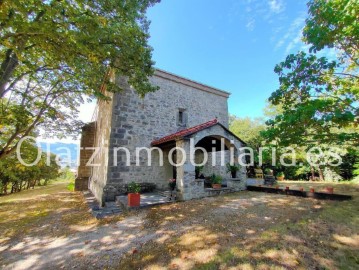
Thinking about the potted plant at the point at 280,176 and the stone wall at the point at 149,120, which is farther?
the potted plant at the point at 280,176

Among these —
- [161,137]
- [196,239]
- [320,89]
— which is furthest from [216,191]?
[320,89]

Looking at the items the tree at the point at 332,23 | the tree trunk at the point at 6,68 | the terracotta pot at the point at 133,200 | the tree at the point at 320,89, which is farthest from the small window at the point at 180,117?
the tree trunk at the point at 6,68

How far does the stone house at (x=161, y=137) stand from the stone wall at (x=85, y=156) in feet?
13.8

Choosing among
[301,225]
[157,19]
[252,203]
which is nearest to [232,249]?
[301,225]

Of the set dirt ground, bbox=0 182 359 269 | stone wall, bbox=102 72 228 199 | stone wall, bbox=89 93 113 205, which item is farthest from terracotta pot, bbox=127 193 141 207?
stone wall, bbox=102 72 228 199

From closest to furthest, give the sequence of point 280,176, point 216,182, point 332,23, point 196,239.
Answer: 1. point 196,239
2. point 332,23
3. point 216,182
4. point 280,176

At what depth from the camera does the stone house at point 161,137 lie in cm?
796

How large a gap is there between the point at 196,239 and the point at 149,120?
697 cm

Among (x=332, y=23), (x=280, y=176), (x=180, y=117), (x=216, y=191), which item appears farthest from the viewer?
(x=280, y=176)

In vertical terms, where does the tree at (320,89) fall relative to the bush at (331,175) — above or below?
above

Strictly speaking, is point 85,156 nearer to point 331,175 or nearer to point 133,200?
point 133,200

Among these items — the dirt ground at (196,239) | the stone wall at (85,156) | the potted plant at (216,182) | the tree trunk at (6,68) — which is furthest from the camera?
the stone wall at (85,156)

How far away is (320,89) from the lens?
4938 millimetres

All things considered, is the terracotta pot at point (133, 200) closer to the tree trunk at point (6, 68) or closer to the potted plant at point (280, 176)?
the tree trunk at point (6, 68)
